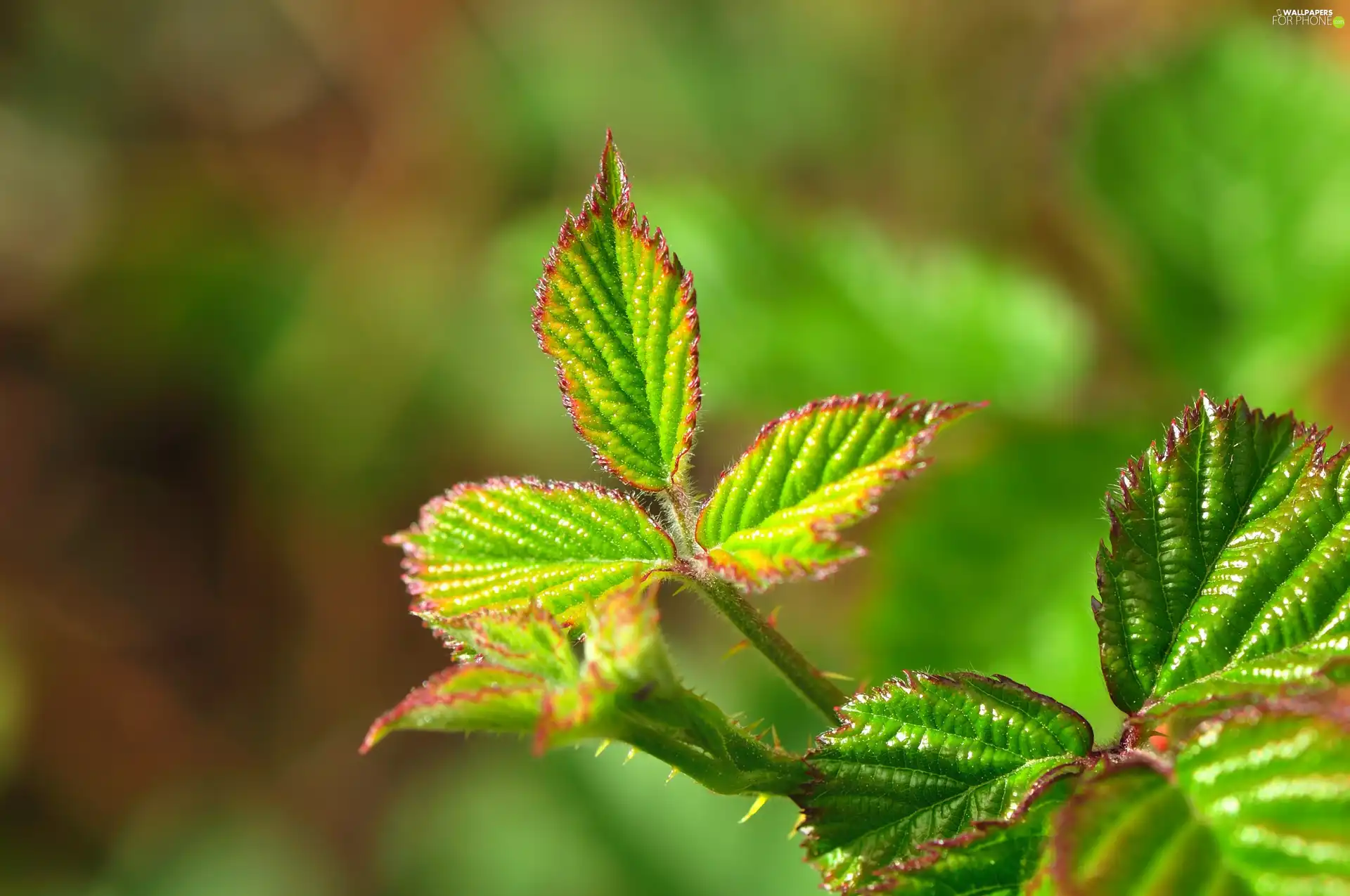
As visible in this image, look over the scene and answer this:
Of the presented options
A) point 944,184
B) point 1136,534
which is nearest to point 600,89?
point 944,184

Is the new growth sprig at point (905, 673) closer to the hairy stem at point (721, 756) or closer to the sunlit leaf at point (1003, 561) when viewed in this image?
the hairy stem at point (721, 756)

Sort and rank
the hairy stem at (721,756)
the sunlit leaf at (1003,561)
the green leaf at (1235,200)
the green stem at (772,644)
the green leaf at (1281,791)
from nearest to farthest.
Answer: the green leaf at (1281,791) → the hairy stem at (721,756) → the green stem at (772,644) → the sunlit leaf at (1003,561) → the green leaf at (1235,200)

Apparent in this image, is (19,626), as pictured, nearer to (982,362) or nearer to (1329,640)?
(982,362)

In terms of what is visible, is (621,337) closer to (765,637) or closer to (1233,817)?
(765,637)

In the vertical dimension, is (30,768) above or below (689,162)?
below

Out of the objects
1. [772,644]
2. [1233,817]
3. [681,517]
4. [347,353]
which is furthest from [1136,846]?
[347,353]

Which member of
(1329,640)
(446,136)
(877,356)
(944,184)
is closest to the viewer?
(1329,640)

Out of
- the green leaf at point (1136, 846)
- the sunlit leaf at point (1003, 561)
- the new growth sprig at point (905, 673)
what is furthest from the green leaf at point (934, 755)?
the sunlit leaf at point (1003, 561)
